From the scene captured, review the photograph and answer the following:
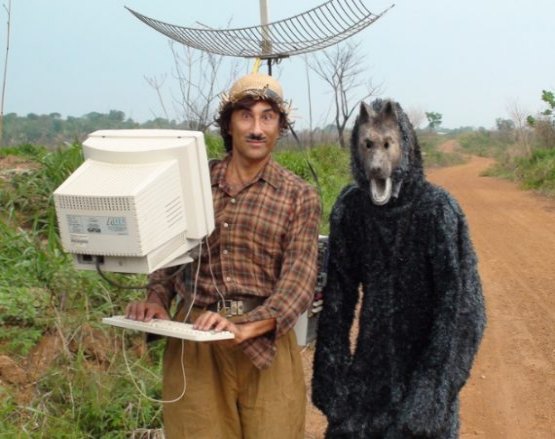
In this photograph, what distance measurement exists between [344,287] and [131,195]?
2.58 ft

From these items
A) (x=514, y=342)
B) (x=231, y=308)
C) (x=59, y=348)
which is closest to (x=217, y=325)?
(x=231, y=308)

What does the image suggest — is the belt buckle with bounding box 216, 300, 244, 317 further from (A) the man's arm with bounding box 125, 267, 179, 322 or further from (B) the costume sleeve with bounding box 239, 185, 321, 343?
(A) the man's arm with bounding box 125, 267, 179, 322

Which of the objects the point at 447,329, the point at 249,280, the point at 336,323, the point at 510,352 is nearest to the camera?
the point at 447,329

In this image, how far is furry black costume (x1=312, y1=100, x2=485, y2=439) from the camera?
2.20 m

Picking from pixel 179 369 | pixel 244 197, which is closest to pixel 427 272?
pixel 244 197

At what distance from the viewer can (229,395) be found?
2.34 m

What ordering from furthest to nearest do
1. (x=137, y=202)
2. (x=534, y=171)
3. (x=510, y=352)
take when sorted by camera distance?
(x=534, y=171) → (x=510, y=352) → (x=137, y=202)

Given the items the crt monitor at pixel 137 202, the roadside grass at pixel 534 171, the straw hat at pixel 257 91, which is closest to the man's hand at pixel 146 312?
the crt monitor at pixel 137 202

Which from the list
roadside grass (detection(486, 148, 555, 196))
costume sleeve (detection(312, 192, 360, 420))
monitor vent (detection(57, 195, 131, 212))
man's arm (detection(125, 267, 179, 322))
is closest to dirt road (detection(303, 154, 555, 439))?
costume sleeve (detection(312, 192, 360, 420))

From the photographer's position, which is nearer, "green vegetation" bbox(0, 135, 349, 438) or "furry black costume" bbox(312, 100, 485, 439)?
"furry black costume" bbox(312, 100, 485, 439)

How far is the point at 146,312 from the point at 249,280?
1.01 ft

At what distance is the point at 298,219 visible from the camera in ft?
7.53

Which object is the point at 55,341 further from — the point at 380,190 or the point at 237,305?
the point at 380,190

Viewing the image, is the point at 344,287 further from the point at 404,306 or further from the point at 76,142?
the point at 76,142
